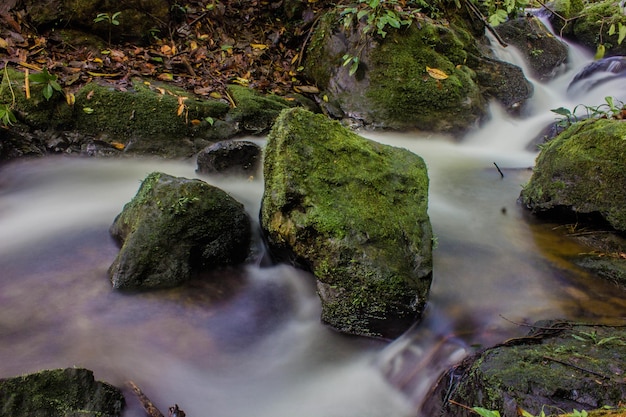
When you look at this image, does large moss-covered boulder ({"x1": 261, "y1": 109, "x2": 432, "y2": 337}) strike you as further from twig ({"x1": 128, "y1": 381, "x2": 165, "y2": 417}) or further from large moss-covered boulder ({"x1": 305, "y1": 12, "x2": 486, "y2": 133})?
large moss-covered boulder ({"x1": 305, "y1": 12, "x2": 486, "y2": 133})

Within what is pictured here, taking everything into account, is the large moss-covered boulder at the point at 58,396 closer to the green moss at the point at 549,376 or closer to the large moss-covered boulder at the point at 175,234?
the large moss-covered boulder at the point at 175,234

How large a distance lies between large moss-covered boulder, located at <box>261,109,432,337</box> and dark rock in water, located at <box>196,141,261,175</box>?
1.31 m

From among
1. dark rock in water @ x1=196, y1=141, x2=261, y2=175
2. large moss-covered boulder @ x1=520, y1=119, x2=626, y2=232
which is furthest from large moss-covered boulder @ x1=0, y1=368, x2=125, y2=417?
large moss-covered boulder @ x1=520, y1=119, x2=626, y2=232

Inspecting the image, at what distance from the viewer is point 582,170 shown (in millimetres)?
4234

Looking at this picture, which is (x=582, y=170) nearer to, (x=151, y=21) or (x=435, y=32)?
(x=435, y=32)

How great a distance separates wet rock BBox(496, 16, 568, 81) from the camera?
850 cm

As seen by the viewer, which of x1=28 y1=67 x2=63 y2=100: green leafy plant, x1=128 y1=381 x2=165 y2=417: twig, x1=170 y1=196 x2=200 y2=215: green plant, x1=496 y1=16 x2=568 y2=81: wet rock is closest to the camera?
x1=128 y1=381 x2=165 y2=417: twig

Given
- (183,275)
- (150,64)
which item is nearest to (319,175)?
(183,275)

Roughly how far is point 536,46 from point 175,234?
8.36m

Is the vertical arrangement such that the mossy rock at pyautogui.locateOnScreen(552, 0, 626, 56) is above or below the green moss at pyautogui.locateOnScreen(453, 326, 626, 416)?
above

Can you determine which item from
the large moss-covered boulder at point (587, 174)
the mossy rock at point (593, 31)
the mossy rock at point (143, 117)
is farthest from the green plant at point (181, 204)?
the mossy rock at point (593, 31)

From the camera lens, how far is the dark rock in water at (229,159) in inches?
195

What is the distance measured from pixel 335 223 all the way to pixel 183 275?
1.31 metres

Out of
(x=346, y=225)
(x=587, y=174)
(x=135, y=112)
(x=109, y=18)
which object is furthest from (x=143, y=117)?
(x=587, y=174)
